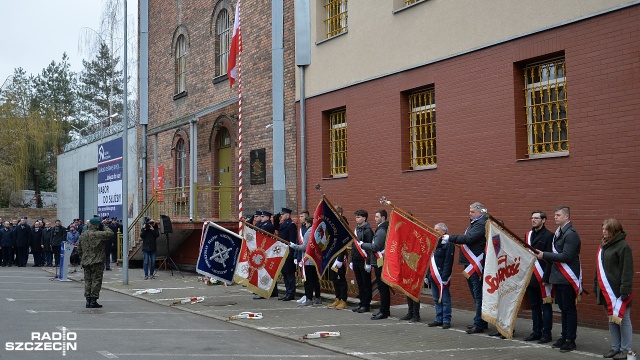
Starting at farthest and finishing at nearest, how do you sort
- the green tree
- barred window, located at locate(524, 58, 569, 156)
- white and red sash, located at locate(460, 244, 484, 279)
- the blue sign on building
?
the green tree < the blue sign on building < barred window, located at locate(524, 58, 569, 156) < white and red sash, located at locate(460, 244, 484, 279)

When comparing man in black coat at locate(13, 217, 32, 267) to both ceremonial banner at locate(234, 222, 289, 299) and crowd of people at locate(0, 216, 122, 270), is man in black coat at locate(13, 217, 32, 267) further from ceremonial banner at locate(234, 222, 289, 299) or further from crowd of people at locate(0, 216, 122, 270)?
ceremonial banner at locate(234, 222, 289, 299)

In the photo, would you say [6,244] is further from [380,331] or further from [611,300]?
[611,300]

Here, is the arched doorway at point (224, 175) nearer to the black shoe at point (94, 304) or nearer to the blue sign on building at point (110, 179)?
the black shoe at point (94, 304)

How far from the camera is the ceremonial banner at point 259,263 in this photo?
1655 cm

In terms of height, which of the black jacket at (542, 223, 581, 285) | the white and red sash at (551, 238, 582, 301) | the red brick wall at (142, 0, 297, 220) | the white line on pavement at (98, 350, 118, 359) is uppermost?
the red brick wall at (142, 0, 297, 220)

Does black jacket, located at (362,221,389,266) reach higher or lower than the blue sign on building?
lower

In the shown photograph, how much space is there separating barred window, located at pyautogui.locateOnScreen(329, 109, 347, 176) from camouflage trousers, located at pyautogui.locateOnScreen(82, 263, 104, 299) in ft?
20.1

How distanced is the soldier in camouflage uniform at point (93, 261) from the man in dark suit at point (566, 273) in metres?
8.89

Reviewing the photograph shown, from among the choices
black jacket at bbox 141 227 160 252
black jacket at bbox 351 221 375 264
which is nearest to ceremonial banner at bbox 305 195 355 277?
black jacket at bbox 351 221 375 264

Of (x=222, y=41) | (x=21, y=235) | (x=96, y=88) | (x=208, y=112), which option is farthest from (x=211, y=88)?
(x=96, y=88)

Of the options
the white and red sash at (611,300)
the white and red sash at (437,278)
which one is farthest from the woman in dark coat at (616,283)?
the white and red sash at (437,278)

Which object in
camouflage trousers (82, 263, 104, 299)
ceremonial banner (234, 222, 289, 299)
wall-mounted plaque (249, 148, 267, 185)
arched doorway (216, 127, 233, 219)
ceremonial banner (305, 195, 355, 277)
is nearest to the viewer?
ceremonial banner (305, 195, 355, 277)

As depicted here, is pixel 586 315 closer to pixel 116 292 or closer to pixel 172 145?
pixel 116 292

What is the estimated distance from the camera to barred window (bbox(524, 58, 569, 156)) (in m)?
13.2
